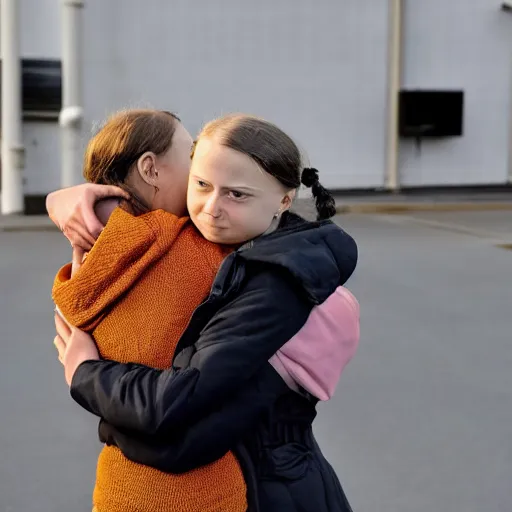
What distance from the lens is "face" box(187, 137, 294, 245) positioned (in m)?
1.38

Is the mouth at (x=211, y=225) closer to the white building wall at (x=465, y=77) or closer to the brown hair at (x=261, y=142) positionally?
the brown hair at (x=261, y=142)

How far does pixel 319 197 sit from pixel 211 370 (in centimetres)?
38

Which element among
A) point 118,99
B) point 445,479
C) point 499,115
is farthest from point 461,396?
point 499,115

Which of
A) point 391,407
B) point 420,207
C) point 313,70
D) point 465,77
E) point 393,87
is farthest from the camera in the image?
point 465,77

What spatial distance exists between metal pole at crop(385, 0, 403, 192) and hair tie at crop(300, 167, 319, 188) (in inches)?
553

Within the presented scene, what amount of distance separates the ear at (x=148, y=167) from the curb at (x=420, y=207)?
476 inches

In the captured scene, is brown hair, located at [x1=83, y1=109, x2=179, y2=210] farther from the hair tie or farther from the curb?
the curb

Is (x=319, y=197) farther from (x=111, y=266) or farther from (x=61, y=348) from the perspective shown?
(x=61, y=348)

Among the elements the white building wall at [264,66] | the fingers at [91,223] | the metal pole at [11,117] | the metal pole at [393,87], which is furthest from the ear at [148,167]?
the metal pole at [393,87]

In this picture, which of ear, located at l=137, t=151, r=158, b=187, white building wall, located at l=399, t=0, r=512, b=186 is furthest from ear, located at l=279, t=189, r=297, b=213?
white building wall, located at l=399, t=0, r=512, b=186

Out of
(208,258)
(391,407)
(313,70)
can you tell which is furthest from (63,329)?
(313,70)

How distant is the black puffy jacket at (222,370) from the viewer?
1.32 metres

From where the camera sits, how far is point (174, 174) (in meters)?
1.50

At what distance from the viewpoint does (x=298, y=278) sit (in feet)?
4.38
